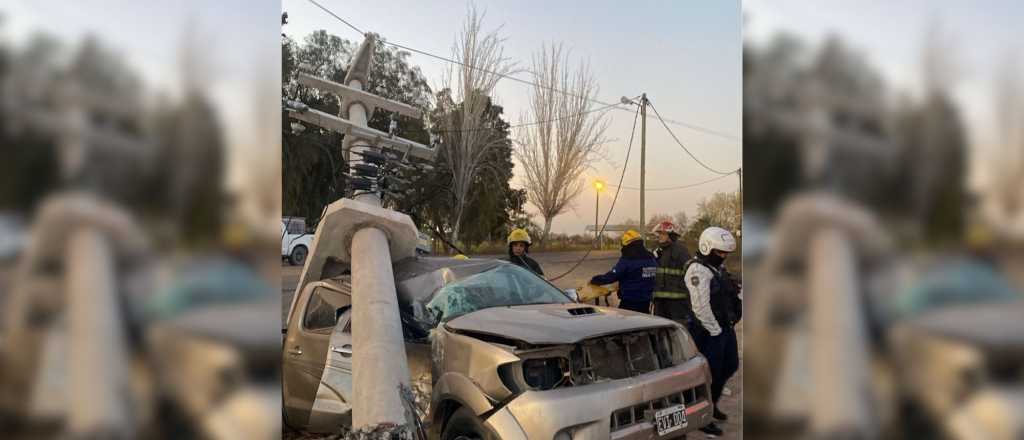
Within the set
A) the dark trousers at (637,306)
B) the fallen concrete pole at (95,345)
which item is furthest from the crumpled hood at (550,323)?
the fallen concrete pole at (95,345)

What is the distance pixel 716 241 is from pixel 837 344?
152 cm

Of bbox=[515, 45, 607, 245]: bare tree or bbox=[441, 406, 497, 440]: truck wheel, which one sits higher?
bbox=[515, 45, 607, 245]: bare tree

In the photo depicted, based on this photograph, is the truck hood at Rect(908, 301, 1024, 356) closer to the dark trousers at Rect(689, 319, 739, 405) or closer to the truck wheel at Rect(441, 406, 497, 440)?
the dark trousers at Rect(689, 319, 739, 405)

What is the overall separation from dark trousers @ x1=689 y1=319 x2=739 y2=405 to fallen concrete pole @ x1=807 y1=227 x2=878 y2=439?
133 centimetres

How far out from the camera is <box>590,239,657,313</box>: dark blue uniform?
2.86m

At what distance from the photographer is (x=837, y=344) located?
131cm

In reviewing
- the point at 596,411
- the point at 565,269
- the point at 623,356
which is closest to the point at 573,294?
the point at 565,269

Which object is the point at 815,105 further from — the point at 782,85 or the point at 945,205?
the point at 945,205

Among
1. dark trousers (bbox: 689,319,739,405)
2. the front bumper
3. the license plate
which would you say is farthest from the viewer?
dark trousers (bbox: 689,319,739,405)

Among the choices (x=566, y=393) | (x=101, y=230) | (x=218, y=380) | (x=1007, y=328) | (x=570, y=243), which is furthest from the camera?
(x=570, y=243)

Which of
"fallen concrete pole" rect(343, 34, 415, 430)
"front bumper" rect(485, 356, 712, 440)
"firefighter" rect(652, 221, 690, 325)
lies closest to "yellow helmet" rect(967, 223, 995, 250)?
"front bumper" rect(485, 356, 712, 440)

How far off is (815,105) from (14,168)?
1750mm

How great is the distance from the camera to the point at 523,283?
310 cm

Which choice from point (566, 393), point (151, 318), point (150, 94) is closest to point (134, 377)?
point (151, 318)
